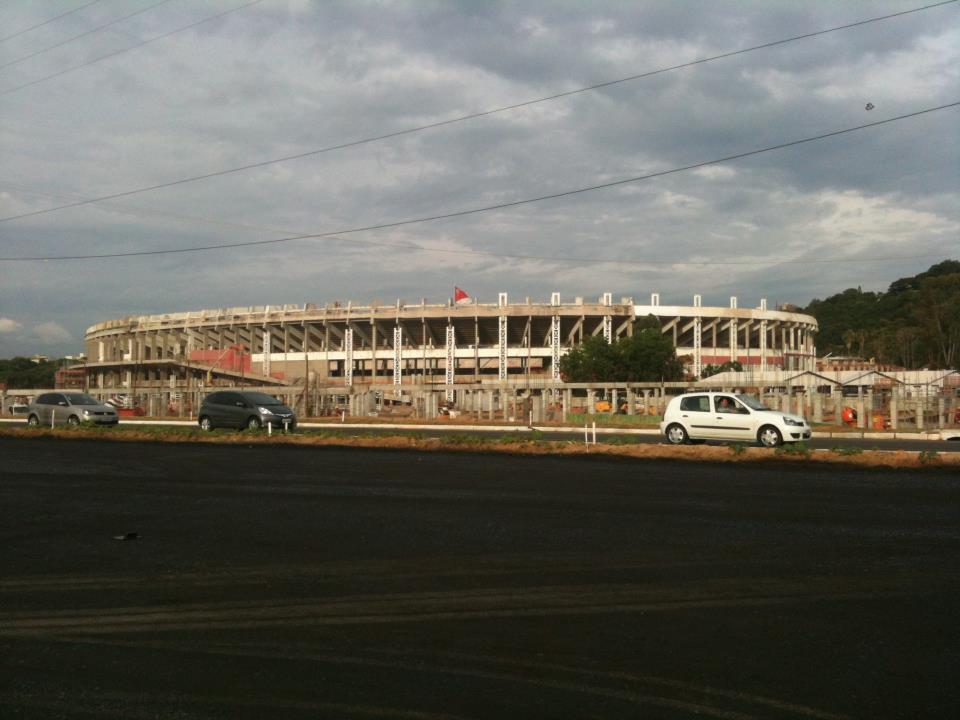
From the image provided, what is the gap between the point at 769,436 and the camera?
2097cm

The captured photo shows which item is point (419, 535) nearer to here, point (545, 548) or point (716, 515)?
point (545, 548)

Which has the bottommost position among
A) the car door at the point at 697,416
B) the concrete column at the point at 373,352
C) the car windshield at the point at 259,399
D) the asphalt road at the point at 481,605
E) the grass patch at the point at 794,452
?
the asphalt road at the point at 481,605

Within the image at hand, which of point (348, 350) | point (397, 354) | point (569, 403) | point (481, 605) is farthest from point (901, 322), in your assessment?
point (481, 605)

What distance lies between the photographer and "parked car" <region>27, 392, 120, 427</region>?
29.9m

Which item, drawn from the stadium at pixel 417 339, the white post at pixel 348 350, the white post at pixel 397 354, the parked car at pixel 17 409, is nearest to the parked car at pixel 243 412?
the parked car at pixel 17 409

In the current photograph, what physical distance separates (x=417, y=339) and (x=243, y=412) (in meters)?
50.0

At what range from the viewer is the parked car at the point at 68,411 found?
29.9 m

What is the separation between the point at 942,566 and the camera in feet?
22.2

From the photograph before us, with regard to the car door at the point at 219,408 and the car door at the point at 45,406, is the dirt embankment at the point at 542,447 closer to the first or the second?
the car door at the point at 219,408

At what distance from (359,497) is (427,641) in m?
6.43

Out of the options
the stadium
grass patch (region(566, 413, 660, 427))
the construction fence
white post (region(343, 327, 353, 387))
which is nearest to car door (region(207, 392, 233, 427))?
the construction fence

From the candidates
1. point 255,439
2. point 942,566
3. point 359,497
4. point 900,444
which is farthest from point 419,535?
point 900,444

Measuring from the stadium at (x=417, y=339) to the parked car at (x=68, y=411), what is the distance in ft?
111

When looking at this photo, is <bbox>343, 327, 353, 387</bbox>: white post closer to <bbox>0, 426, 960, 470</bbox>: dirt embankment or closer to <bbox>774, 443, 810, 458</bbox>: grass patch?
<bbox>0, 426, 960, 470</bbox>: dirt embankment
